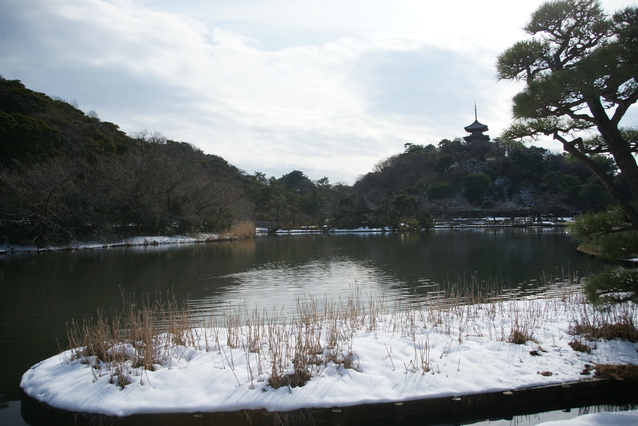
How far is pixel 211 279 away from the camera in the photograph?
40.3ft

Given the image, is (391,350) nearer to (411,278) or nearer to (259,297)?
(259,297)

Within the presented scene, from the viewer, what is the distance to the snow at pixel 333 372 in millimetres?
3488

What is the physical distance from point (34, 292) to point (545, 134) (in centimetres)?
1168

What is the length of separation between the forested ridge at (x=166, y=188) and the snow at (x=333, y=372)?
2.70 meters

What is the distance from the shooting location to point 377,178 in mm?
67125

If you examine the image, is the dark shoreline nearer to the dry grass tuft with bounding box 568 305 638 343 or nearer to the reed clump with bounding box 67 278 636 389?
the reed clump with bounding box 67 278 636 389

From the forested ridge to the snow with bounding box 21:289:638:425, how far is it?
270cm

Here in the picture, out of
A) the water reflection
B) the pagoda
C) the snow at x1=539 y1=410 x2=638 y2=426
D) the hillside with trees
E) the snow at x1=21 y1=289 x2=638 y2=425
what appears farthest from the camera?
the pagoda

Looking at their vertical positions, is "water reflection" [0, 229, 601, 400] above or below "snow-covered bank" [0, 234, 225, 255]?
below

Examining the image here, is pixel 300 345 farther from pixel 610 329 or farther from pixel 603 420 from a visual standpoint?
pixel 610 329

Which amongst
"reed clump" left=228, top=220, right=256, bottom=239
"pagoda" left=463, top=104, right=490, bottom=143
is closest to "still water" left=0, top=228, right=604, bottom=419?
"reed clump" left=228, top=220, right=256, bottom=239

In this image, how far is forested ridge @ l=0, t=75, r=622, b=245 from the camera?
72.0 feet

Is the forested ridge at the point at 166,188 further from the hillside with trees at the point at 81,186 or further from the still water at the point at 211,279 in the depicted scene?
the still water at the point at 211,279

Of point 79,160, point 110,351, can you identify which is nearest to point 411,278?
point 110,351
